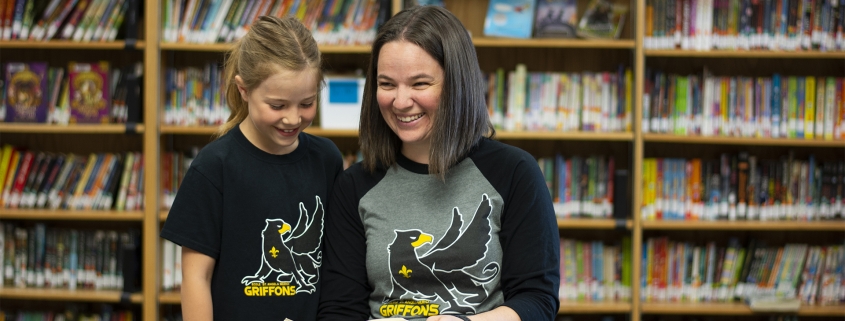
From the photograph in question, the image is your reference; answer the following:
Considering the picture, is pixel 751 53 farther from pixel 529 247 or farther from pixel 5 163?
pixel 5 163

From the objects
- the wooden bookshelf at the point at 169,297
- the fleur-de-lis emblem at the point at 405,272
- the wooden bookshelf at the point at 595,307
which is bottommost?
the wooden bookshelf at the point at 595,307

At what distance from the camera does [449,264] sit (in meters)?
1.31

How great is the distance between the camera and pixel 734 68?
10.5 feet

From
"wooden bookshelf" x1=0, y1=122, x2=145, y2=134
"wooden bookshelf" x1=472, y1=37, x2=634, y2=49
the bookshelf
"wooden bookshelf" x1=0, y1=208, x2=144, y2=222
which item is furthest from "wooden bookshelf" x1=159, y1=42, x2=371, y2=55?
"wooden bookshelf" x1=0, y1=208, x2=144, y2=222

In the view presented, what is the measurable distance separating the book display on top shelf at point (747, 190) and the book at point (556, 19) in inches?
26.5

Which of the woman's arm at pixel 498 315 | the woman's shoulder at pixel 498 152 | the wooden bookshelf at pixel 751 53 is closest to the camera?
the woman's arm at pixel 498 315

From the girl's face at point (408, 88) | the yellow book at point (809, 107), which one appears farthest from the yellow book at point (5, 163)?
the yellow book at point (809, 107)

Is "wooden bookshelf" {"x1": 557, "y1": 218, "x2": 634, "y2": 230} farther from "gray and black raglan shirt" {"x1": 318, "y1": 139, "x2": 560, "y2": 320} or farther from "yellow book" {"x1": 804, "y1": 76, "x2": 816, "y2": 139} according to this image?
"gray and black raglan shirt" {"x1": 318, "y1": 139, "x2": 560, "y2": 320}

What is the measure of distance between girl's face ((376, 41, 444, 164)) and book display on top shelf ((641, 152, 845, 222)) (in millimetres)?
1963

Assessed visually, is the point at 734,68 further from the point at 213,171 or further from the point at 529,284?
the point at 213,171

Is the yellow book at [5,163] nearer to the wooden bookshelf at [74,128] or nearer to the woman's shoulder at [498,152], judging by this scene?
the wooden bookshelf at [74,128]

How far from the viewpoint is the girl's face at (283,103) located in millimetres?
1414

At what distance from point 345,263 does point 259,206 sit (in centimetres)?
22

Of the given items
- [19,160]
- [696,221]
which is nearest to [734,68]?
[696,221]
